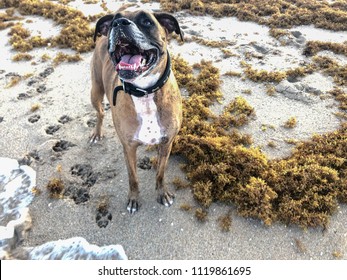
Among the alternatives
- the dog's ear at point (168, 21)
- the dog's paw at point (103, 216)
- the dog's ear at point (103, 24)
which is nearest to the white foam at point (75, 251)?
the dog's paw at point (103, 216)

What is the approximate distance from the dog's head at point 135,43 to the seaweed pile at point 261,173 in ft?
6.58

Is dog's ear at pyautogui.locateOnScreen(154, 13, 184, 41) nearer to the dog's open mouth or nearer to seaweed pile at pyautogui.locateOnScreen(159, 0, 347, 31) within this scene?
the dog's open mouth

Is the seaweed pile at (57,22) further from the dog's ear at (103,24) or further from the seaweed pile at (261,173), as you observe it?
the dog's ear at (103,24)

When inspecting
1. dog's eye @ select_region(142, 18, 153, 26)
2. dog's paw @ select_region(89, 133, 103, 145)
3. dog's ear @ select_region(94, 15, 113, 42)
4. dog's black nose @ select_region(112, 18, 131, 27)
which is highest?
dog's black nose @ select_region(112, 18, 131, 27)

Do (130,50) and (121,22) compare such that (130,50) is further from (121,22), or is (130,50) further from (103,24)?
(103,24)

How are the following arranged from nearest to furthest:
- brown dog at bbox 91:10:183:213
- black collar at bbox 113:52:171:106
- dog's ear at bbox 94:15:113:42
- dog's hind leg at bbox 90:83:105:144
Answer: brown dog at bbox 91:10:183:213
black collar at bbox 113:52:171:106
dog's ear at bbox 94:15:113:42
dog's hind leg at bbox 90:83:105:144

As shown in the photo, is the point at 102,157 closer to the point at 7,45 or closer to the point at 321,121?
the point at 321,121

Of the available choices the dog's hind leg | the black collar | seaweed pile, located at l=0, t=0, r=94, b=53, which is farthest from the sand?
the black collar

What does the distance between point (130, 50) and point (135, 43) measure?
0.20 metres

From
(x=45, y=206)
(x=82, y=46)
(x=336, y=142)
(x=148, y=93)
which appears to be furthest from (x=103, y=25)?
(x=82, y=46)

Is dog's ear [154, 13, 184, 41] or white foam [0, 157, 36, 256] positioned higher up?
dog's ear [154, 13, 184, 41]

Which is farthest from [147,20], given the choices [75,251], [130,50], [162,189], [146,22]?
[75,251]

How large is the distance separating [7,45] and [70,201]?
605cm

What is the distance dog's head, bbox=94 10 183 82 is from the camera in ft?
8.32
